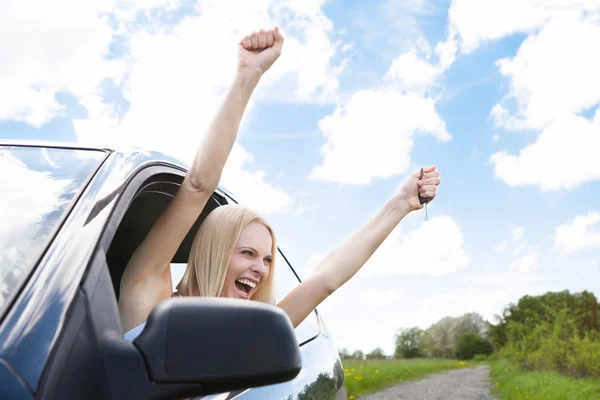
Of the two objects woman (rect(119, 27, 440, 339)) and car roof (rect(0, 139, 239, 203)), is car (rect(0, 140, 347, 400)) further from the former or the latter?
woman (rect(119, 27, 440, 339))

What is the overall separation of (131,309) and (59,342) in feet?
3.32

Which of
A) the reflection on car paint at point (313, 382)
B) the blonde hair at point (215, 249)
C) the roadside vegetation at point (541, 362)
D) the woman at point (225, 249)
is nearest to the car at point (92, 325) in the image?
the woman at point (225, 249)

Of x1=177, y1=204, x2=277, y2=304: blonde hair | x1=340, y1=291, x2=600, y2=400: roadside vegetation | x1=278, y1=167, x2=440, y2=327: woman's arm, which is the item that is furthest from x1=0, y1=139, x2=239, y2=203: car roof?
x1=340, y1=291, x2=600, y2=400: roadside vegetation

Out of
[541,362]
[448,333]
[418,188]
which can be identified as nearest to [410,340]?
[448,333]

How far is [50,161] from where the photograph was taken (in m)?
1.80

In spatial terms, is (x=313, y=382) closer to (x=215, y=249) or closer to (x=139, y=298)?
(x=215, y=249)

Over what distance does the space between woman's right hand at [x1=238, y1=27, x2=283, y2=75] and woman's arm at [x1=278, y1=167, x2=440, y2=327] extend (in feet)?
3.57

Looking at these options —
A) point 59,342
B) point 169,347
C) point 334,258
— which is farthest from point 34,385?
point 334,258

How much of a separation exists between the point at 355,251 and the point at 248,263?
0.77 metres

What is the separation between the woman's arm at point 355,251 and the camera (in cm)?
305

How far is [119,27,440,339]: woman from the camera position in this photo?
2.31 meters

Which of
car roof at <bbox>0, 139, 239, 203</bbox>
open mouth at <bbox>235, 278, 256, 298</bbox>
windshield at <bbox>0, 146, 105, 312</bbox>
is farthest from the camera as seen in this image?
open mouth at <bbox>235, 278, 256, 298</bbox>

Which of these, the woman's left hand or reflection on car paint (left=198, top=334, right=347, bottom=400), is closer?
reflection on car paint (left=198, top=334, right=347, bottom=400)

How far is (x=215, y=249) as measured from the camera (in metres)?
2.62
